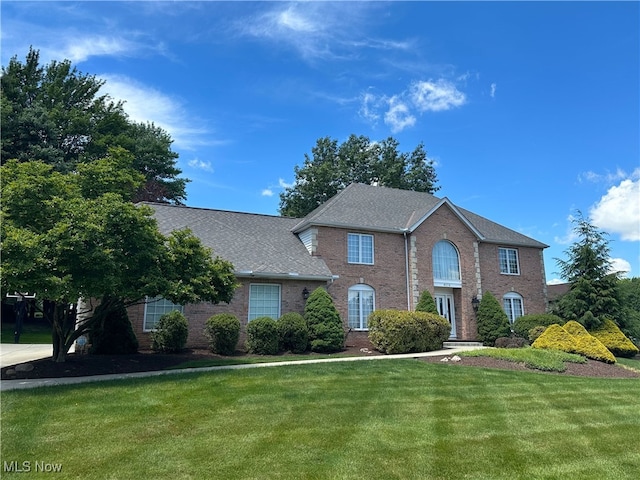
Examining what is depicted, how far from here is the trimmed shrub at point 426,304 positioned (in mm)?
20492

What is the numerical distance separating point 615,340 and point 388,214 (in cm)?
1194

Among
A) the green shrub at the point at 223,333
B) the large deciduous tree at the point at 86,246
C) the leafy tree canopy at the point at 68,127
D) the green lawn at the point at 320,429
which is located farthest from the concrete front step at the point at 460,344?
the leafy tree canopy at the point at 68,127

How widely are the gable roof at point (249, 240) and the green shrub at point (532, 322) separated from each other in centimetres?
1028

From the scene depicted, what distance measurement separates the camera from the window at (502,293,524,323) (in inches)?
961

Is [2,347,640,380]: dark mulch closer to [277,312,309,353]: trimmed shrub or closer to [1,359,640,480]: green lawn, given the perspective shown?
[277,312,309,353]: trimmed shrub

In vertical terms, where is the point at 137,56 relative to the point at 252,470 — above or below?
above

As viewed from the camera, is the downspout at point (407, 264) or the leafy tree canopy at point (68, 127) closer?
the downspout at point (407, 264)

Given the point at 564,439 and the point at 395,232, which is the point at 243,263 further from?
the point at 564,439

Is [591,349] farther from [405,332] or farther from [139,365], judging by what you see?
[139,365]

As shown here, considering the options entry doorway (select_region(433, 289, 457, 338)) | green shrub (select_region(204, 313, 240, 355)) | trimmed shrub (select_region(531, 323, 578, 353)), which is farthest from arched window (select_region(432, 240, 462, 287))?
green shrub (select_region(204, 313, 240, 355))

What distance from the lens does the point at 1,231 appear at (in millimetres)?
9375

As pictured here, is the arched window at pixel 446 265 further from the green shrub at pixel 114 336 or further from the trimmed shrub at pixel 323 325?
the green shrub at pixel 114 336

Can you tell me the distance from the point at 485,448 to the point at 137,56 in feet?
41.8

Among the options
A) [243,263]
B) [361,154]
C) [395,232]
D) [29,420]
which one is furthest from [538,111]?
[361,154]
